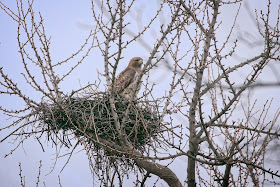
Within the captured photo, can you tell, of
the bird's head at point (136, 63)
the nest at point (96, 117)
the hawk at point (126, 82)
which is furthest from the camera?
the bird's head at point (136, 63)

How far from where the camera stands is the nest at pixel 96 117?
5.67 m

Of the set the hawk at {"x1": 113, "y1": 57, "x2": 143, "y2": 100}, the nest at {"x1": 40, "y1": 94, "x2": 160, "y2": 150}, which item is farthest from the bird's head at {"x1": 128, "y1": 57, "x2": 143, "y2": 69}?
the nest at {"x1": 40, "y1": 94, "x2": 160, "y2": 150}

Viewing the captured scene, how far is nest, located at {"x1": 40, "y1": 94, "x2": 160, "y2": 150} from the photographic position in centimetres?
567

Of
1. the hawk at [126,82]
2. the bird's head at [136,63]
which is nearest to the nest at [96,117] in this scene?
the hawk at [126,82]

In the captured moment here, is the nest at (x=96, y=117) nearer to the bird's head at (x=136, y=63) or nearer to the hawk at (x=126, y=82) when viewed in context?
the hawk at (x=126, y=82)

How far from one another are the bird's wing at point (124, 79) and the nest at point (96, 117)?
34.4 inches

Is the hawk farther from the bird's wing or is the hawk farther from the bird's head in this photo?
the bird's head

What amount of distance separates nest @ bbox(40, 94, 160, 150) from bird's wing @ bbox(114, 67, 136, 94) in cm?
87

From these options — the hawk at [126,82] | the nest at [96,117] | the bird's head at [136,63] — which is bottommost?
the nest at [96,117]

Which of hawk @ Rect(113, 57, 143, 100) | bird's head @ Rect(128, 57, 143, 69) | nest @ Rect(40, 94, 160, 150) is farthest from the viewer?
bird's head @ Rect(128, 57, 143, 69)

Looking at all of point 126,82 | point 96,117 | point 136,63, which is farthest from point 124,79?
point 96,117

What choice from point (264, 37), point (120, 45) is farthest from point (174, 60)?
point (264, 37)

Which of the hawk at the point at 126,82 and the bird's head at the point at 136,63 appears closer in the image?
the hawk at the point at 126,82

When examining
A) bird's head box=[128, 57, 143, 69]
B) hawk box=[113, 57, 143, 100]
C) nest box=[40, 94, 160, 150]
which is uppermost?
bird's head box=[128, 57, 143, 69]
